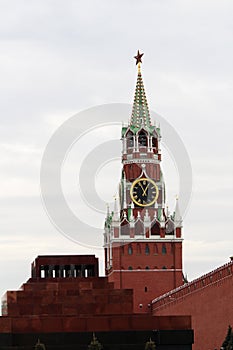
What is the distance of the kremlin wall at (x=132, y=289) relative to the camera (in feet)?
194

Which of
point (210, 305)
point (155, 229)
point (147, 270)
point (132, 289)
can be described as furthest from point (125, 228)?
point (210, 305)

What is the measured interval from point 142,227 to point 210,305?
33900mm

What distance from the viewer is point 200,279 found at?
71.6 m

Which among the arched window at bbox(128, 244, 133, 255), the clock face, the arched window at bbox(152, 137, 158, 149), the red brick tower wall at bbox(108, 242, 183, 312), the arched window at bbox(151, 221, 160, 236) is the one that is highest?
the arched window at bbox(152, 137, 158, 149)

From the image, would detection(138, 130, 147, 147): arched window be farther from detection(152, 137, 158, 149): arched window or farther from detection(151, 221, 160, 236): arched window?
detection(151, 221, 160, 236): arched window

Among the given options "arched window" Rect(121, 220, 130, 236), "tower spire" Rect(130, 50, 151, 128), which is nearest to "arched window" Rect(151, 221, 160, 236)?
"arched window" Rect(121, 220, 130, 236)

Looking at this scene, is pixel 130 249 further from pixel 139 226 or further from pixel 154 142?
pixel 154 142

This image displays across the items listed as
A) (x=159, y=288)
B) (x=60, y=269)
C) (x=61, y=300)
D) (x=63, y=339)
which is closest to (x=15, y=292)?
(x=61, y=300)

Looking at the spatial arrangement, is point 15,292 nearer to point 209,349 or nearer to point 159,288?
point 209,349

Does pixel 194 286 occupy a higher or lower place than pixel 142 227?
lower

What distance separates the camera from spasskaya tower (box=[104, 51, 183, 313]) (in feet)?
324

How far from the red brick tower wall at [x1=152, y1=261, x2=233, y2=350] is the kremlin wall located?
0.06m

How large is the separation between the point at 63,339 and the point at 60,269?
1017 inches

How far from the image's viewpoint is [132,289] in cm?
6925
